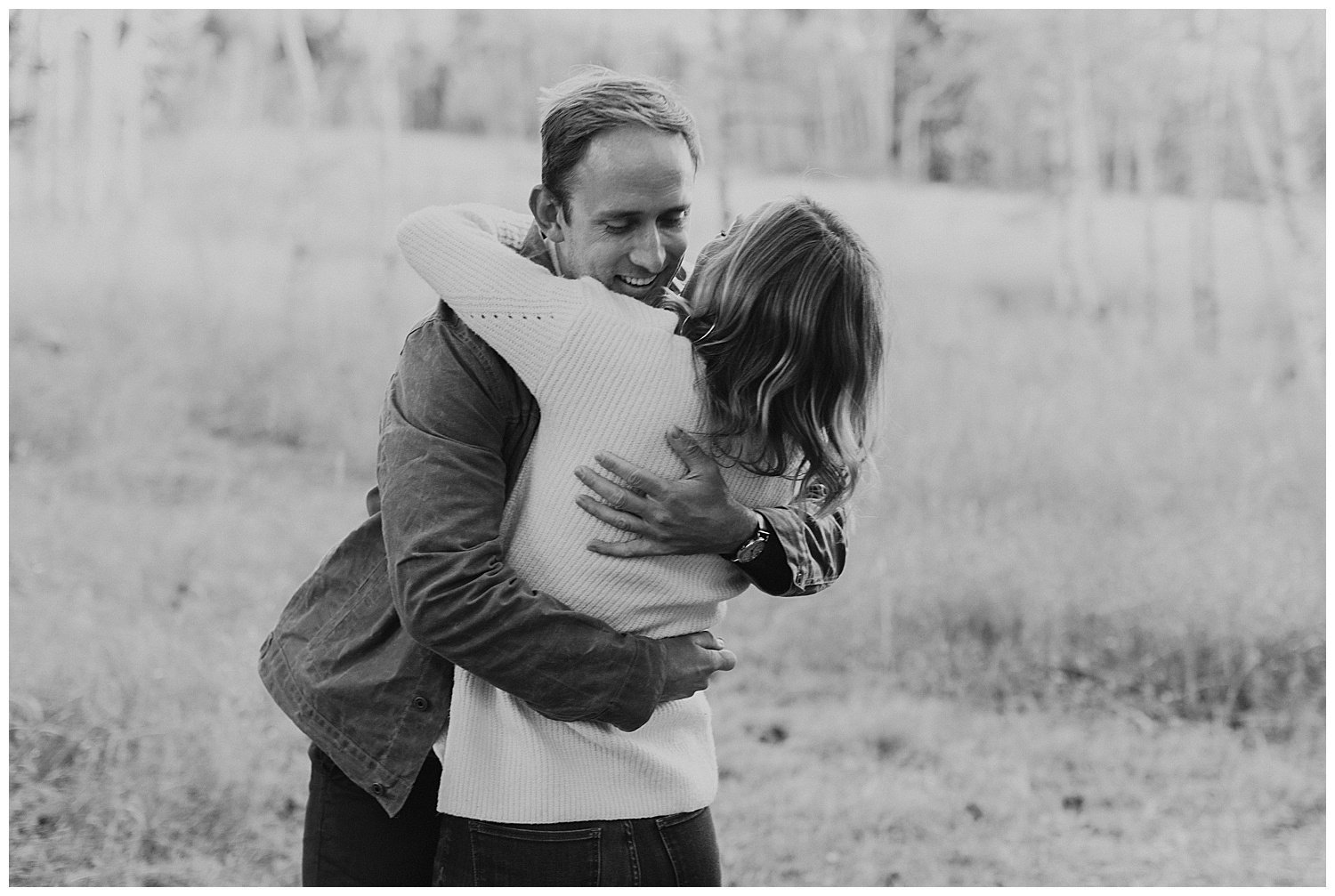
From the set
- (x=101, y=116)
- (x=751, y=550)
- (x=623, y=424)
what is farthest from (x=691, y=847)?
(x=101, y=116)

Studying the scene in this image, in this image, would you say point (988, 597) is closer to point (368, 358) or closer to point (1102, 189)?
point (368, 358)

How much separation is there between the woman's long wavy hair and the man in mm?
67

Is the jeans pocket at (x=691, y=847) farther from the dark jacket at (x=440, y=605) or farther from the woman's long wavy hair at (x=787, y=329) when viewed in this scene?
the woman's long wavy hair at (x=787, y=329)

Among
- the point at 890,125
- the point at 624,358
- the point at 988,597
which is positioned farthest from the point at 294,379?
the point at 890,125

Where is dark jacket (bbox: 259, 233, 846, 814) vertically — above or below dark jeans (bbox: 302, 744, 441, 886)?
above

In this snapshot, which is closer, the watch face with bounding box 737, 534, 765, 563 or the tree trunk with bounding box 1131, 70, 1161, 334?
the watch face with bounding box 737, 534, 765, 563

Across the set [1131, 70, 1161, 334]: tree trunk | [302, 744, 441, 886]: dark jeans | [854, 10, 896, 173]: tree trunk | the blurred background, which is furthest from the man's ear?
[854, 10, 896, 173]: tree trunk

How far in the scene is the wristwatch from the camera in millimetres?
1335

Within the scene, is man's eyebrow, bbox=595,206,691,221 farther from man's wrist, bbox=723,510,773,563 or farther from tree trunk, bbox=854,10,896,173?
tree trunk, bbox=854,10,896,173

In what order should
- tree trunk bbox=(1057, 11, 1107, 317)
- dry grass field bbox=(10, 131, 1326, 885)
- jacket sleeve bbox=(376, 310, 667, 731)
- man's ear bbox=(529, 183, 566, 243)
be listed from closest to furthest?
1. jacket sleeve bbox=(376, 310, 667, 731)
2. man's ear bbox=(529, 183, 566, 243)
3. dry grass field bbox=(10, 131, 1326, 885)
4. tree trunk bbox=(1057, 11, 1107, 317)

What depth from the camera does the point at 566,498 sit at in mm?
1280

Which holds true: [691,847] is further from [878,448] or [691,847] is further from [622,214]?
[622,214]

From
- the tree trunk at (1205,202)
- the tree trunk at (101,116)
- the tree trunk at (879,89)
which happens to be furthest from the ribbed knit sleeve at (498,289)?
the tree trunk at (879,89)

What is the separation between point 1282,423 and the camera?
5918 mm
